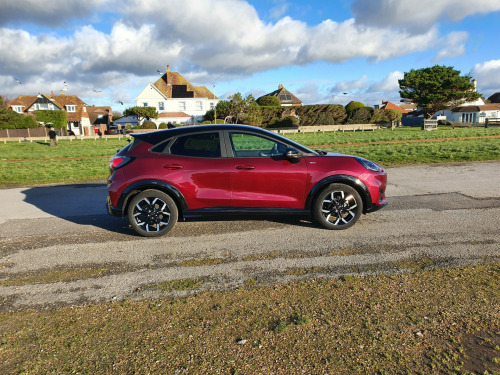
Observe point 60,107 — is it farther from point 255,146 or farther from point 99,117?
point 255,146

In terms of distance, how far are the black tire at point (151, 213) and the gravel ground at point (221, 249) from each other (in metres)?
0.16

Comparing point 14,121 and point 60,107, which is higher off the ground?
point 60,107

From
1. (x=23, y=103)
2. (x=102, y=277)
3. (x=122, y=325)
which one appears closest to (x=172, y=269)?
(x=102, y=277)

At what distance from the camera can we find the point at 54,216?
6.90 m

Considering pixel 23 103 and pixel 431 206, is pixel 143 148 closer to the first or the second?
pixel 431 206

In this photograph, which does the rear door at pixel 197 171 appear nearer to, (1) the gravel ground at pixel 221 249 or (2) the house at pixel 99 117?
(1) the gravel ground at pixel 221 249

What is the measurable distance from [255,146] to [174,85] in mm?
69498

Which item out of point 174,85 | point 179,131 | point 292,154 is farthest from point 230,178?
point 174,85

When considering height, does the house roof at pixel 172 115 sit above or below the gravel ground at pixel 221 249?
above

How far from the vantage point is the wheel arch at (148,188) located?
5.38 m

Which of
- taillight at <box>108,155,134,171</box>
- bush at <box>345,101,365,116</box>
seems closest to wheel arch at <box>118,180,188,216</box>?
taillight at <box>108,155,134,171</box>

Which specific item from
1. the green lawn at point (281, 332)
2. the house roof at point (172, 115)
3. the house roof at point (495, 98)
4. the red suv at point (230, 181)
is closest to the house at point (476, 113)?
the house roof at point (495, 98)

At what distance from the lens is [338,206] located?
5539 mm

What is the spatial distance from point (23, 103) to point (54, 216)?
262ft
